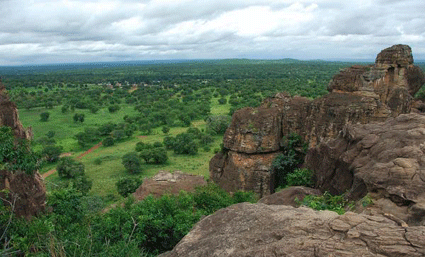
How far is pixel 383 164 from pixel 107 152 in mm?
47756

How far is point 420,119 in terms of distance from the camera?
14.0 metres

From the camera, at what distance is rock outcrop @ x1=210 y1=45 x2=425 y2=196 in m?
24.3

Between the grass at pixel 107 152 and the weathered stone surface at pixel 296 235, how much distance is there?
16185 millimetres

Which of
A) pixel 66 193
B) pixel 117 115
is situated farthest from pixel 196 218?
pixel 117 115

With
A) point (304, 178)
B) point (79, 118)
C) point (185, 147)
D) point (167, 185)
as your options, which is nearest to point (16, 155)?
point (167, 185)

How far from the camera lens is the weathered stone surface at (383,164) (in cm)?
1009

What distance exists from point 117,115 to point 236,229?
79.3 meters

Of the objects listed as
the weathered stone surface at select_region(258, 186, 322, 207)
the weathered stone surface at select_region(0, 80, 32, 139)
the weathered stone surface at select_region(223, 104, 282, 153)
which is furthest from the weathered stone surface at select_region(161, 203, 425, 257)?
the weathered stone surface at select_region(223, 104, 282, 153)

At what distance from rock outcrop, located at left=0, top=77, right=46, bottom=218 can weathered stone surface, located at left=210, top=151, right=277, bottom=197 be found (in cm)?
1411

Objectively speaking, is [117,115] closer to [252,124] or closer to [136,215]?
[252,124]

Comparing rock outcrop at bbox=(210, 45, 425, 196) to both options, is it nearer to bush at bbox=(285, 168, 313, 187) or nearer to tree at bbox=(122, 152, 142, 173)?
bush at bbox=(285, 168, 313, 187)

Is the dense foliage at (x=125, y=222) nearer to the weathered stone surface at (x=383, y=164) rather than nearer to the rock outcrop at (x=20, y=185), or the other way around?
the rock outcrop at (x=20, y=185)

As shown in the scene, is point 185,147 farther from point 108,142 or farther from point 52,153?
point 52,153

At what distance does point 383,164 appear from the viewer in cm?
1150
